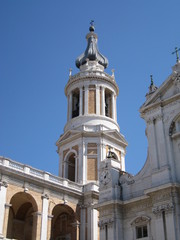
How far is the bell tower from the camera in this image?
125 feet

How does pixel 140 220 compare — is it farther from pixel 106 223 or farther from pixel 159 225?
pixel 106 223

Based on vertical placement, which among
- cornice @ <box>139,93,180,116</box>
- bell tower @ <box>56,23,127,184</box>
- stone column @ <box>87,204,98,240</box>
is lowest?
stone column @ <box>87,204,98,240</box>

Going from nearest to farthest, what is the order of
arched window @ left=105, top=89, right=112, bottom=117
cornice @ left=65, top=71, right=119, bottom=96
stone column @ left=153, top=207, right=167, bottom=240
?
stone column @ left=153, top=207, right=167, bottom=240 < cornice @ left=65, top=71, right=119, bottom=96 < arched window @ left=105, top=89, right=112, bottom=117

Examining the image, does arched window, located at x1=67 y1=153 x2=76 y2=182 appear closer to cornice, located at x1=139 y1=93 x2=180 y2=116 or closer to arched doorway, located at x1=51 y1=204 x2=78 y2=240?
arched doorway, located at x1=51 y1=204 x2=78 y2=240

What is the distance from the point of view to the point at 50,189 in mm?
31797

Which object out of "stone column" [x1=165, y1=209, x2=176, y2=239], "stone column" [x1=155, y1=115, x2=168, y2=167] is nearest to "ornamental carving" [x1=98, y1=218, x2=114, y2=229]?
"stone column" [x1=165, y1=209, x2=176, y2=239]

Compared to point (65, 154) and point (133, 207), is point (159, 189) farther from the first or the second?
point (65, 154)

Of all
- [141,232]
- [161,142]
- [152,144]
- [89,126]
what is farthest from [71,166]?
[141,232]

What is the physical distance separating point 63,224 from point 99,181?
849cm

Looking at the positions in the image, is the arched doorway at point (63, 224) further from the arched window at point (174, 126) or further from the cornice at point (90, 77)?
the cornice at point (90, 77)

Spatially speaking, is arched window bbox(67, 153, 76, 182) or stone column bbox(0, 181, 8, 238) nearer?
stone column bbox(0, 181, 8, 238)

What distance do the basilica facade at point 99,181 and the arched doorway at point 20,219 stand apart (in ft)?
0.27

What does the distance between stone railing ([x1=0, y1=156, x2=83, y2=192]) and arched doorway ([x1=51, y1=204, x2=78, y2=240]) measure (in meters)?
2.00

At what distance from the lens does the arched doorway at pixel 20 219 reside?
3183 cm
